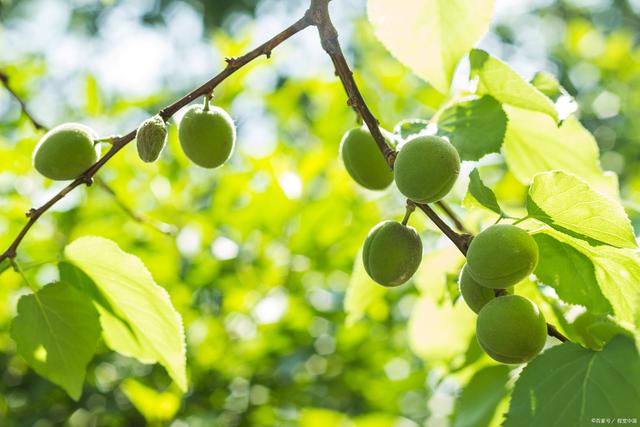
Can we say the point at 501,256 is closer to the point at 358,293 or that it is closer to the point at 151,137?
the point at 151,137

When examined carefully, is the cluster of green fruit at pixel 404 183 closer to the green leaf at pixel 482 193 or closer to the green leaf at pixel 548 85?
the green leaf at pixel 482 193

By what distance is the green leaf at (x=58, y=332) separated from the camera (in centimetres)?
109

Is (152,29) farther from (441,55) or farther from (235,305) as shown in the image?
(441,55)

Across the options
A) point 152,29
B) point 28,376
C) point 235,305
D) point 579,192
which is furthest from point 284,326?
point 152,29

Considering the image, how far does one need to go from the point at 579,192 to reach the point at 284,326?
121cm

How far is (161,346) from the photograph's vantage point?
114cm

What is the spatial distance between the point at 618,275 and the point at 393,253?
30 cm

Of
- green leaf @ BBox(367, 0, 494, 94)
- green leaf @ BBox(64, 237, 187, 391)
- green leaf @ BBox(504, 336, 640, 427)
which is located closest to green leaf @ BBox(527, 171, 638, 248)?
green leaf @ BBox(504, 336, 640, 427)

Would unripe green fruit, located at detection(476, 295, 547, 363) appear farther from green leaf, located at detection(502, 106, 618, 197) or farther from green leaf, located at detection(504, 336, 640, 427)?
green leaf, located at detection(502, 106, 618, 197)

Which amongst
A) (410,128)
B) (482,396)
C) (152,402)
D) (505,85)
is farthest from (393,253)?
(152,402)

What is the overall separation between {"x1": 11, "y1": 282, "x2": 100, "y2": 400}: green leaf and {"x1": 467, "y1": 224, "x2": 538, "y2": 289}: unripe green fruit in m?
0.62

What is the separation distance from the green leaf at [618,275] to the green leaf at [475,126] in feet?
0.56

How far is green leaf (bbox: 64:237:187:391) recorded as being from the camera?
108 cm

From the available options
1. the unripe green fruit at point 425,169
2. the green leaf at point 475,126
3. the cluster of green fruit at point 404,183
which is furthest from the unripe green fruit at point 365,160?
the unripe green fruit at point 425,169
